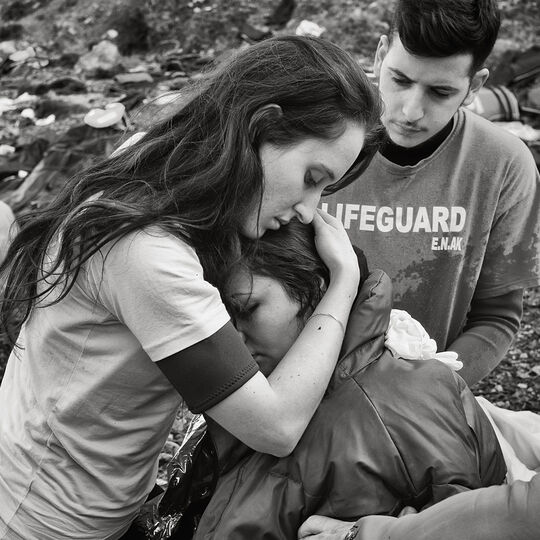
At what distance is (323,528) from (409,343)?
20.2 inches

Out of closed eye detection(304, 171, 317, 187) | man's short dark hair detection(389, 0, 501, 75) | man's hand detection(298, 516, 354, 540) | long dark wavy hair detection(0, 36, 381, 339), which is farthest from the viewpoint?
man's short dark hair detection(389, 0, 501, 75)

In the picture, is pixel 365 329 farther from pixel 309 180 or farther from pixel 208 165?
pixel 208 165

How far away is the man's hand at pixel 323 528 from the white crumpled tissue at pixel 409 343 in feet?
1.47

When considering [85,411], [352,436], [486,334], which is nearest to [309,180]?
[352,436]

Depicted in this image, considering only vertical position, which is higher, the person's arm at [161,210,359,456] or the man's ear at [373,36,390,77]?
the man's ear at [373,36,390,77]

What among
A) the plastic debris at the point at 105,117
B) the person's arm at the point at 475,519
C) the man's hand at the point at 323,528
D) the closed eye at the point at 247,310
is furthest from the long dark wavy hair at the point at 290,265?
the plastic debris at the point at 105,117

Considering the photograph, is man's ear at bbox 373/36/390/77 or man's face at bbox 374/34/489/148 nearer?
man's face at bbox 374/34/489/148

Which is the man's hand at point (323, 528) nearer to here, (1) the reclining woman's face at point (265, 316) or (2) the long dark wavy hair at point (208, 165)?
(1) the reclining woman's face at point (265, 316)

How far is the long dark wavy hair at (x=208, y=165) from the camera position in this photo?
1966 mm

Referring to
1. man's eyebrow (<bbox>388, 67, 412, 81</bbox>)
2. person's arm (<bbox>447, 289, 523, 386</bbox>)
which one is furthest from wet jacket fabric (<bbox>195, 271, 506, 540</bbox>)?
man's eyebrow (<bbox>388, 67, 412, 81</bbox>)

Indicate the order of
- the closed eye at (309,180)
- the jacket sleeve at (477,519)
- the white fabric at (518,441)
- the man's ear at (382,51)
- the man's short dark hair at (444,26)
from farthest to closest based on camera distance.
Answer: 1. the man's ear at (382,51)
2. the man's short dark hair at (444,26)
3. the white fabric at (518,441)
4. the closed eye at (309,180)
5. the jacket sleeve at (477,519)

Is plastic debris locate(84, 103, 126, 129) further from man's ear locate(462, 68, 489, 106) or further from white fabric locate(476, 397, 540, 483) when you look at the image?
white fabric locate(476, 397, 540, 483)

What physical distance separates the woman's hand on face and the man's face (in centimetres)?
68

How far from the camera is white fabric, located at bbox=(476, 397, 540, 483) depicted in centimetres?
218
